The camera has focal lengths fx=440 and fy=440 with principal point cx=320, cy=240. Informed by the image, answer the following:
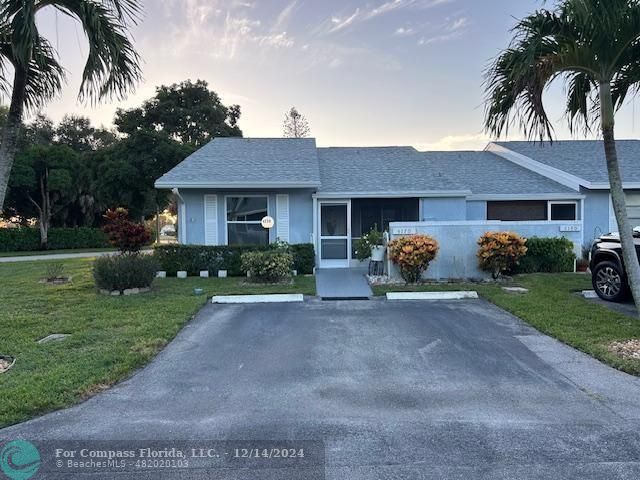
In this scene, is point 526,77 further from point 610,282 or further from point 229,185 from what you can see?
point 229,185

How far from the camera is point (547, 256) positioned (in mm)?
11977

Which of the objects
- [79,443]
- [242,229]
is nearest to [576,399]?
[79,443]

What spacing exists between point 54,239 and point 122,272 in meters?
20.7

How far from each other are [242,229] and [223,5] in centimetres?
619

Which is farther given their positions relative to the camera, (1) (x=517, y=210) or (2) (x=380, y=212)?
(1) (x=517, y=210)

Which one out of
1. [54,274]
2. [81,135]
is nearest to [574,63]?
[54,274]

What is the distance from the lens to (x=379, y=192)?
13.7 m

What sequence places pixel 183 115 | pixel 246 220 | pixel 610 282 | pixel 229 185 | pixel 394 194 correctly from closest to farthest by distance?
pixel 610 282 → pixel 229 185 → pixel 394 194 → pixel 246 220 → pixel 183 115

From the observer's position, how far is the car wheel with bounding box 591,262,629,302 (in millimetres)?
8383

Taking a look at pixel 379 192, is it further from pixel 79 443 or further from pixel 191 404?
pixel 79 443

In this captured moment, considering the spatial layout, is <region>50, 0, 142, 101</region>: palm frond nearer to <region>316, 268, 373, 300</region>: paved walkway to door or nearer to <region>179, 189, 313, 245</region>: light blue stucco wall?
<region>316, 268, 373, 300</region>: paved walkway to door

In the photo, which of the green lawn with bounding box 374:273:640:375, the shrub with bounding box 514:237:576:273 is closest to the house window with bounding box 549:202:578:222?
the shrub with bounding box 514:237:576:273

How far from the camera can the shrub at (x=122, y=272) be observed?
9836mm

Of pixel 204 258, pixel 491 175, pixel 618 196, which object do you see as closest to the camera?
pixel 618 196
